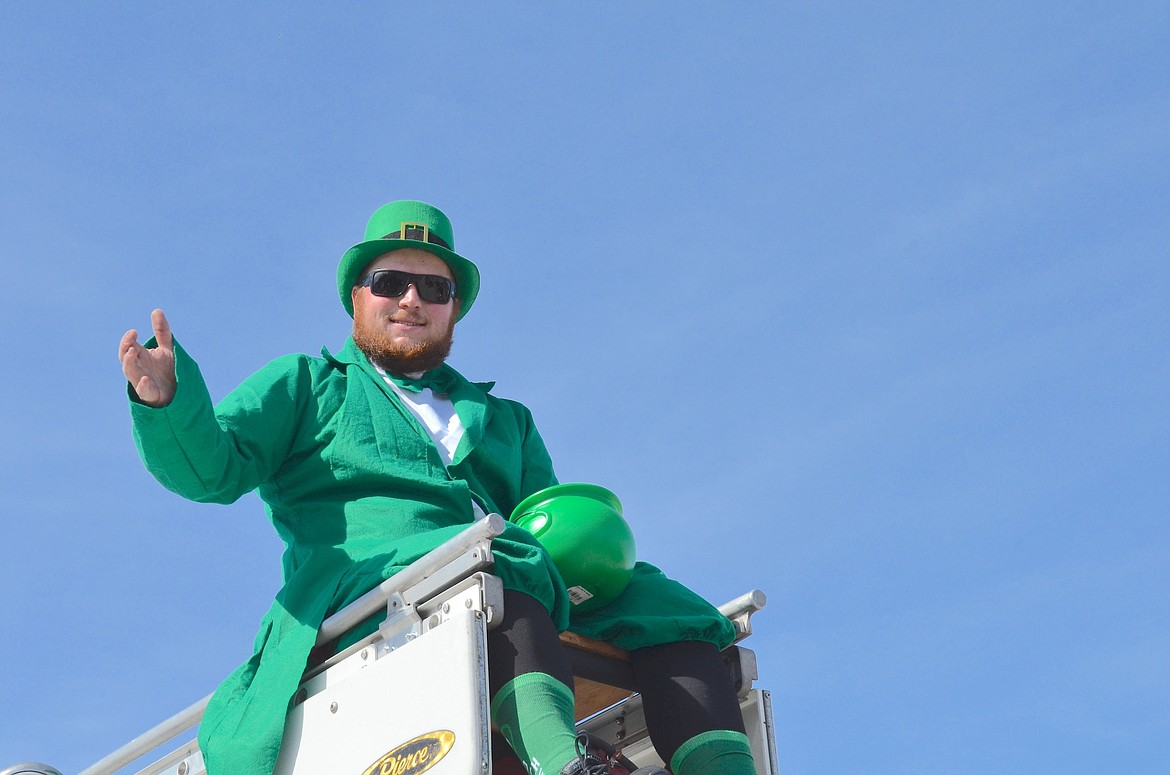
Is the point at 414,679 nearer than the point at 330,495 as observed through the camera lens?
Yes

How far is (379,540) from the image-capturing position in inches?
214

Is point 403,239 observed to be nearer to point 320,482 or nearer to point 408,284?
point 408,284

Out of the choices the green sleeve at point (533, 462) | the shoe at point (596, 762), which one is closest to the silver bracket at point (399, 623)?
the shoe at point (596, 762)

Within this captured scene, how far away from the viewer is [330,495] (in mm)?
5680

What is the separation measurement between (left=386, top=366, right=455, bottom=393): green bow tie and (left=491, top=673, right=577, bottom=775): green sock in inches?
62.2

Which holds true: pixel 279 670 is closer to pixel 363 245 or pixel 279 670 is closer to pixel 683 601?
pixel 683 601

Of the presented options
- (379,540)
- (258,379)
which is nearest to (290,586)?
(379,540)

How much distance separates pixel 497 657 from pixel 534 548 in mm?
348

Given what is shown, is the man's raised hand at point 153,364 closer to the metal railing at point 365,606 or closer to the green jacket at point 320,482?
the green jacket at point 320,482

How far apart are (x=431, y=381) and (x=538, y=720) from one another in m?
1.81

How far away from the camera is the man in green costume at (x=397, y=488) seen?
4.96 metres

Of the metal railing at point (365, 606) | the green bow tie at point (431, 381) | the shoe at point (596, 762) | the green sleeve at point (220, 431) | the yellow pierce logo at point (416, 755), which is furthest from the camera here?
the green bow tie at point (431, 381)

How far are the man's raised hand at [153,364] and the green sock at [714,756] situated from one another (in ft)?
5.90

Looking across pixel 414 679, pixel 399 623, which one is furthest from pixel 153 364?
pixel 414 679
